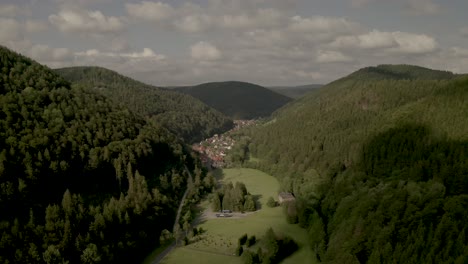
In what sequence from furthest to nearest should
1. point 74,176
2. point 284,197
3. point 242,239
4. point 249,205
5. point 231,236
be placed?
point 284,197 < point 249,205 < point 74,176 < point 231,236 < point 242,239

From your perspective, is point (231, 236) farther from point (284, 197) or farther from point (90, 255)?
point (90, 255)

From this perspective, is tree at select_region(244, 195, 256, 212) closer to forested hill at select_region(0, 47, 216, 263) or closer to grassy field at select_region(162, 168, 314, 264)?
grassy field at select_region(162, 168, 314, 264)

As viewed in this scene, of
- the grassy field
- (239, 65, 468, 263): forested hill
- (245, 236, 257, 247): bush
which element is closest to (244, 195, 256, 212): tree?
the grassy field

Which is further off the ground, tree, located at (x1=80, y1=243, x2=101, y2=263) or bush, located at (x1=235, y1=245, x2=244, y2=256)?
tree, located at (x1=80, y1=243, x2=101, y2=263)

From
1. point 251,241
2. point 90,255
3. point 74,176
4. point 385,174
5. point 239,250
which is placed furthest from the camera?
point 385,174

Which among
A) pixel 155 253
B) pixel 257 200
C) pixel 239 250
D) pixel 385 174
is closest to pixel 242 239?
pixel 239 250

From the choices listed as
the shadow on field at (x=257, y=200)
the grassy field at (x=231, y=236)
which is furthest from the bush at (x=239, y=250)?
the shadow on field at (x=257, y=200)

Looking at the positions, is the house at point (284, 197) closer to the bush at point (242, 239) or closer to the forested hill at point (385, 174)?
the forested hill at point (385, 174)
